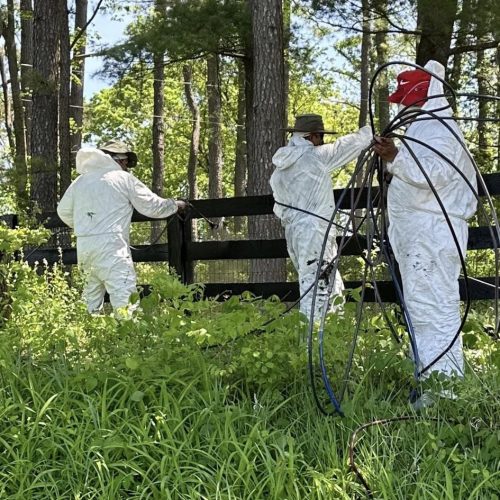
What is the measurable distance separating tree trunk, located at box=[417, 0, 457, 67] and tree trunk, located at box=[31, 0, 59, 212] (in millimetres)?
5844

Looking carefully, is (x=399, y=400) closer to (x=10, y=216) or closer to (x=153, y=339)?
(x=153, y=339)

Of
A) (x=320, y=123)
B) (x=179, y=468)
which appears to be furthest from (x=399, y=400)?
(x=320, y=123)

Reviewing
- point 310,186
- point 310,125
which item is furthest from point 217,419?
point 310,125

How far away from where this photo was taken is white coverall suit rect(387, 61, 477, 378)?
384 cm

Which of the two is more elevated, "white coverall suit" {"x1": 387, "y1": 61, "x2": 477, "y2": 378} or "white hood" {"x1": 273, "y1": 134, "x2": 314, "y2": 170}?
"white hood" {"x1": 273, "y1": 134, "x2": 314, "y2": 170}

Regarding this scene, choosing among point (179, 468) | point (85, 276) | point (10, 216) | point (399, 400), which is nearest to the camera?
point (179, 468)

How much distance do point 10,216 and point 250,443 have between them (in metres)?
6.69

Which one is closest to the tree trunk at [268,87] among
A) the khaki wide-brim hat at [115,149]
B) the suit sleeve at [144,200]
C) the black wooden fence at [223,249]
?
the black wooden fence at [223,249]

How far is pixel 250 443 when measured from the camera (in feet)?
9.82

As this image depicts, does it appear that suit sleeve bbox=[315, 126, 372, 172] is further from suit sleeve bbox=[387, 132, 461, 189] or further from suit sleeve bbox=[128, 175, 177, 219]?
suit sleeve bbox=[387, 132, 461, 189]

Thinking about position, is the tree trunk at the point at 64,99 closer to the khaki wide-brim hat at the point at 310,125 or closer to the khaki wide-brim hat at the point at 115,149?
the khaki wide-brim hat at the point at 115,149

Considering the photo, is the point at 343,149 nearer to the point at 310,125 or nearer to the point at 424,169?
the point at 310,125

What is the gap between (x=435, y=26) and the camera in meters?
9.96

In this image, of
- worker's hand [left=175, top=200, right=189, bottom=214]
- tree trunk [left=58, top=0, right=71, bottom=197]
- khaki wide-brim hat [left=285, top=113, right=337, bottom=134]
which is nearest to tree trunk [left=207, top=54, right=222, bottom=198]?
tree trunk [left=58, top=0, right=71, bottom=197]
